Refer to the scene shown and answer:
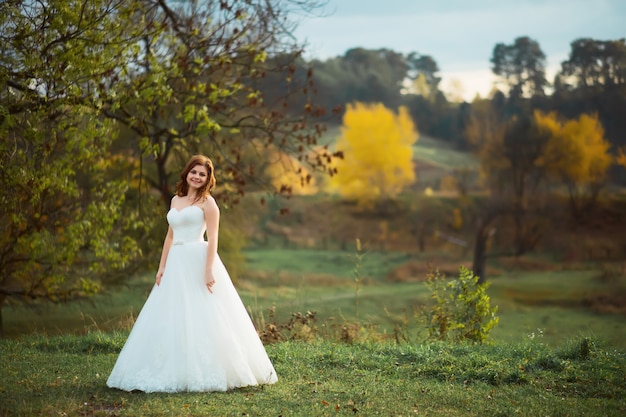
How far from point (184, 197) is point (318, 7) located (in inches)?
271

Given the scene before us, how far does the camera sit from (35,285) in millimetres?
14688

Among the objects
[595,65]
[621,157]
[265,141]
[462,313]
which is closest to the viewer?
[462,313]

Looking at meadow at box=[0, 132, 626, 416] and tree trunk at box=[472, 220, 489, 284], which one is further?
tree trunk at box=[472, 220, 489, 284]

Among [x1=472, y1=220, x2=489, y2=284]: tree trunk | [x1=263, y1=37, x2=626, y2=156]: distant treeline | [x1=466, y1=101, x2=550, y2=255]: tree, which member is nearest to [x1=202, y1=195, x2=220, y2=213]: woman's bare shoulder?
[x1=263, y1=37, x2=626, y2=156]: distant treeline

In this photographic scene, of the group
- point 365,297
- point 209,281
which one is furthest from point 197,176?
point 365,297

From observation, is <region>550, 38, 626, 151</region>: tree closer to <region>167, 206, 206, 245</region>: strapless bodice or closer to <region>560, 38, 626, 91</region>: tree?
<region>560, 38, 626, 91</region>: tree

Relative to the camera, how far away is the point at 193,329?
22.8ft

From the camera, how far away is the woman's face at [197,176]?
754 cm

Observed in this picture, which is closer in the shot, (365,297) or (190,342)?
(190,342)

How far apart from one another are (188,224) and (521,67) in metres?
47.4

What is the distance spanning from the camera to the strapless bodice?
24.5 ft

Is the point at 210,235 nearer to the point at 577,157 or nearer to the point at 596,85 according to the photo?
the point at 596,85

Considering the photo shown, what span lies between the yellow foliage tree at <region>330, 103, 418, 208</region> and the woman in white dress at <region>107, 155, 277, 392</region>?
1784 inches

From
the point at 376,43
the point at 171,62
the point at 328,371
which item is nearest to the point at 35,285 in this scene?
the point at 171,62
